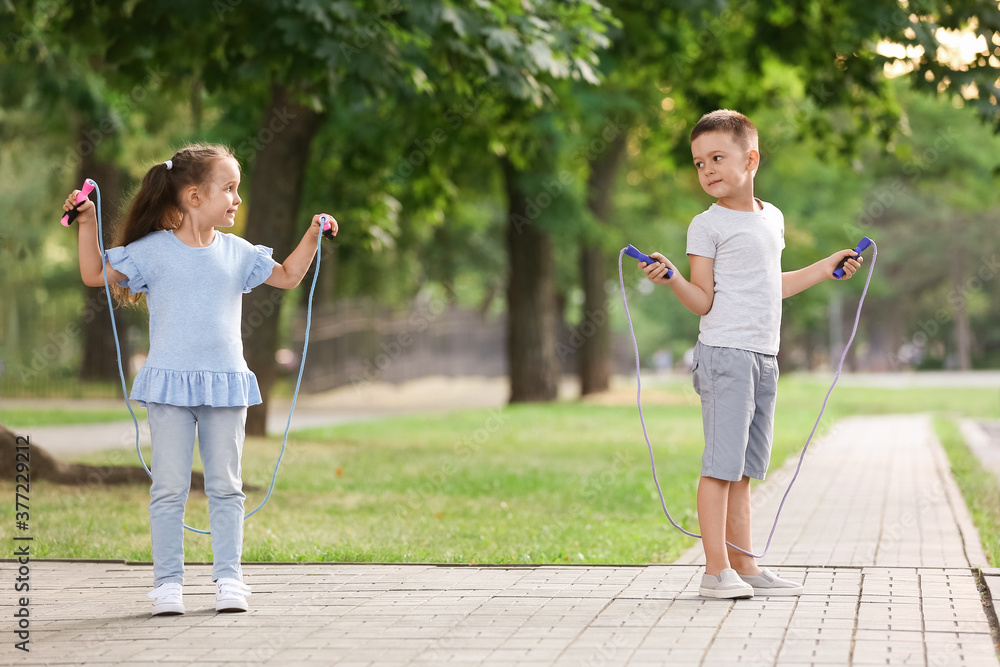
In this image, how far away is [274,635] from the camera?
4.17 m

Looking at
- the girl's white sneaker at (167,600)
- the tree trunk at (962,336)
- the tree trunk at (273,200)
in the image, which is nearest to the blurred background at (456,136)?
the tree trunk at (273,200)

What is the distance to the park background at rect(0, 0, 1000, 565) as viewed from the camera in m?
8.02

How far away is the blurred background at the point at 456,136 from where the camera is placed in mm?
8594

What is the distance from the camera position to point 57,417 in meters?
17.0

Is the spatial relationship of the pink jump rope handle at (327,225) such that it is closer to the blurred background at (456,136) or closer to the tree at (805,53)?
the blurred background at (456,136)

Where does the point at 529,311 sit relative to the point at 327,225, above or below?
below

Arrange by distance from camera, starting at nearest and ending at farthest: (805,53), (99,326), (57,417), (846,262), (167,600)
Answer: (167,600)
(846,262)
(805,53)
(57,417)
(99,326)

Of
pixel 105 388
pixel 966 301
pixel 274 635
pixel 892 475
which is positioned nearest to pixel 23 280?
pixel 105 388

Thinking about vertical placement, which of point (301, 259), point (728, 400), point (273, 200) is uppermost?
point (273, 200)

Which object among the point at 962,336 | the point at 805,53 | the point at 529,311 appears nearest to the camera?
the point at 805,53

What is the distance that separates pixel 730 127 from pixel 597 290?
19.4 metres

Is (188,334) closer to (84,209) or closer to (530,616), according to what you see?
(84,209)

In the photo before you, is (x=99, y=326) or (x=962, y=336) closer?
(x=99, y=326)

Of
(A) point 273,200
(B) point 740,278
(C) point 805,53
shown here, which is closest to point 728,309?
(B) point 740,278
